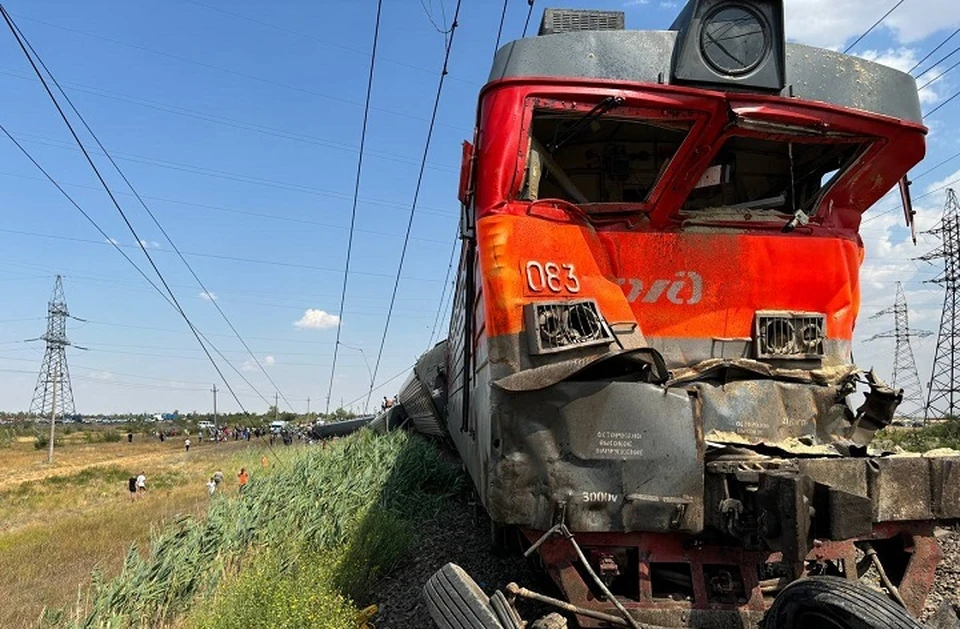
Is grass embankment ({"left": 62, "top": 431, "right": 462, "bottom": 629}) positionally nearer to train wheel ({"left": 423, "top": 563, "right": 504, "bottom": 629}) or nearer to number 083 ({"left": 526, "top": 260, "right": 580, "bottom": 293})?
train wheel ({"left": 423, "top": 563, "right": 504, "bottom": 629})

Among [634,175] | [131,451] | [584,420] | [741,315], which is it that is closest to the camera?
[584,420]

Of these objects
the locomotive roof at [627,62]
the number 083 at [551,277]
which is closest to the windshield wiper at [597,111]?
the locomotive roof at [627,62]

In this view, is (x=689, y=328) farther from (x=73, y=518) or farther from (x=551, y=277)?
(x=73, y=518)

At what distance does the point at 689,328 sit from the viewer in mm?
4695

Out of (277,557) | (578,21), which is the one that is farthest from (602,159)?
(277,557)

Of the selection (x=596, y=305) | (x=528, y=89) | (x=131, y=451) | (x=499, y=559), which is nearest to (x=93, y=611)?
(x=499, y=559)

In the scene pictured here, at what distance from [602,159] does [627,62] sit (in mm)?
1153

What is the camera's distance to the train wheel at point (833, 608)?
9.32 feet

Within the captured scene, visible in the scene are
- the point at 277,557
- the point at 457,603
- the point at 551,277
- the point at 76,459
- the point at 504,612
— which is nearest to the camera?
the point at 504,612

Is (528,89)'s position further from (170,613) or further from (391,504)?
(391,504)

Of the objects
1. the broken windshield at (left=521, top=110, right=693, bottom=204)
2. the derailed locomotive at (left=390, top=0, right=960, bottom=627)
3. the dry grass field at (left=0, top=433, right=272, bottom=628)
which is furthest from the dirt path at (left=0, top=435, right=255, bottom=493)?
the derailed locomotive at (left=390, top=0, right=960, bottom=627)

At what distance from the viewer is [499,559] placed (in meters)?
7.00

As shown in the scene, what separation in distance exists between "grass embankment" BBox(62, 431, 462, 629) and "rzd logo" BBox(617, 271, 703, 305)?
10.3 ft

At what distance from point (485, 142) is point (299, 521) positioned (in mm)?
5477
